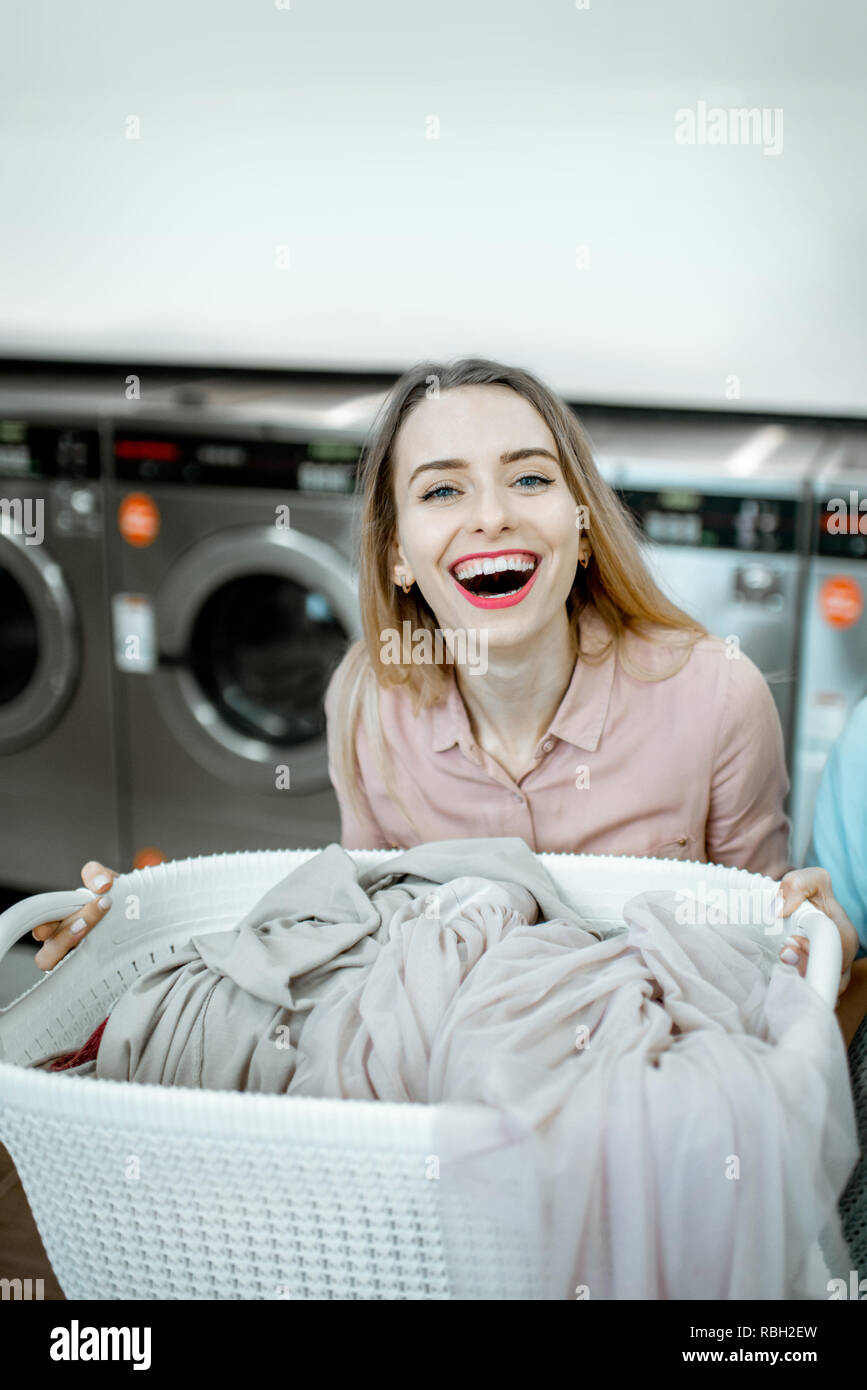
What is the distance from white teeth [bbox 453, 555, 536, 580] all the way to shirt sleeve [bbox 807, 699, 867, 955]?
1.12ft

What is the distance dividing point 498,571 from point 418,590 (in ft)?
0.66

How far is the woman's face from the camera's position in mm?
1230

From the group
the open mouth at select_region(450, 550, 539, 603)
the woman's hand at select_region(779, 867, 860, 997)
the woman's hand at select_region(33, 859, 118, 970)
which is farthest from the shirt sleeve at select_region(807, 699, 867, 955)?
the woman's hand at select_region(33, 859, 118, 970)

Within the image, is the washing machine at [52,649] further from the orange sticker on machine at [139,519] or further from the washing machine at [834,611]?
the washing machine at [834,611]

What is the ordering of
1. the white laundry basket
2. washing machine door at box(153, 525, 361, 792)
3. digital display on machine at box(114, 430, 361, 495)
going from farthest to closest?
washing machine door at box(153, 525, 361, 792), digital display on machine at box(114, 430, 361, 495), the white laundry basket

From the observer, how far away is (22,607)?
2574 millimetres

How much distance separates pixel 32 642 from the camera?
2.59 m

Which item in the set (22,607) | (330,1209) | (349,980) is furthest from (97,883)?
(22,607)

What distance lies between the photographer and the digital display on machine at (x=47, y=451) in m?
2.38

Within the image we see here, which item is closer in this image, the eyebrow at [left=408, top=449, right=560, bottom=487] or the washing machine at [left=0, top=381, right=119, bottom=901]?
the eyebrow at [left=408, top=449, right=560, bottom=487]

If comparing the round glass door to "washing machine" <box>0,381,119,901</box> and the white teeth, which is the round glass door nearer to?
"washing machine" <box>0,381,119,901</box>

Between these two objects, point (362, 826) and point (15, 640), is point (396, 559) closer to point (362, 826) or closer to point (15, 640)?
point (362, 826)

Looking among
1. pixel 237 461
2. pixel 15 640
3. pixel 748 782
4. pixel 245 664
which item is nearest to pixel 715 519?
pixel 748 782

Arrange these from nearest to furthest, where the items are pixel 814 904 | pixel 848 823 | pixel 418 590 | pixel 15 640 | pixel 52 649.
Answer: pixel 814 904
pixel 848 823
pixel 418 590
pixel 52 649
pixel 15 640
